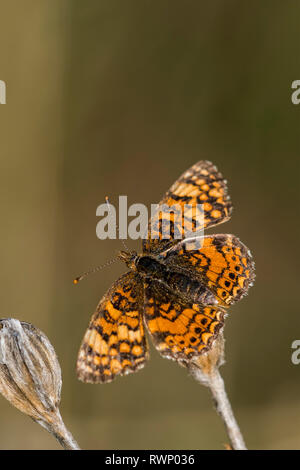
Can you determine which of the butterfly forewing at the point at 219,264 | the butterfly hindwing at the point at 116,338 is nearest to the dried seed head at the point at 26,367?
the butterfly hindwing at the point at 116,338

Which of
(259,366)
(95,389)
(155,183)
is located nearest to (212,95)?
(155,183)

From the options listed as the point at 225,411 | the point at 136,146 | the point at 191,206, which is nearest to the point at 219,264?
the point at 191,206

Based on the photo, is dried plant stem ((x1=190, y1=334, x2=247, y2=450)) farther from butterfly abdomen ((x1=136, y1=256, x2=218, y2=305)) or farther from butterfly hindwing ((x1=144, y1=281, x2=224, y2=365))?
butterfly abdomen ((x1=136, y1=256, x2=218, y2=305))

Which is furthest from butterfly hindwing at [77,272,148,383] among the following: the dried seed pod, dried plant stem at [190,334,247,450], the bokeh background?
the bokeh background

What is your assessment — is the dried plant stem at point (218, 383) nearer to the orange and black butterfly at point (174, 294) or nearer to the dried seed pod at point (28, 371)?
the orange and black butterfly at point (174, 294)

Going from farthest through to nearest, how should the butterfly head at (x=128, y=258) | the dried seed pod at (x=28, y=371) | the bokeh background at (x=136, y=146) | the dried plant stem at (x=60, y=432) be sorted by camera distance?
the bokeh background at (x=136, y=146), the butterfly head at (x=128, y=258), the dried seed pod at (x=28, y=371), the dried plant stem at (x=60, y=432)

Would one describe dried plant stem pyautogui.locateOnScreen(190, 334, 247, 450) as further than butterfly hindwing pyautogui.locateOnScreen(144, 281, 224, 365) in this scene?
No
